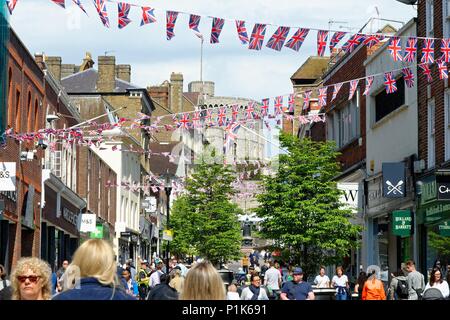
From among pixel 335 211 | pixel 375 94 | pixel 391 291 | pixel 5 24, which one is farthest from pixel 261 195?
pixel 391 291

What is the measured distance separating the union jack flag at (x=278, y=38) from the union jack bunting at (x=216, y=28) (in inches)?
46.1

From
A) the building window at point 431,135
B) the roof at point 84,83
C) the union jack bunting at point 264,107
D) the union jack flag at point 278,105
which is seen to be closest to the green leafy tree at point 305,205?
the building window at point 431,135

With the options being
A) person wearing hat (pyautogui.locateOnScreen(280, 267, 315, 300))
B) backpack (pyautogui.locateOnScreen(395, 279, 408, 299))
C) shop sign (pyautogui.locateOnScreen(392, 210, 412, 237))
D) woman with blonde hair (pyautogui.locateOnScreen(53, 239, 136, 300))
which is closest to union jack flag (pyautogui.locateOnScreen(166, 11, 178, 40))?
person wearing hat (pyautogui.locateOnScreen(280, 267, 315, 300))

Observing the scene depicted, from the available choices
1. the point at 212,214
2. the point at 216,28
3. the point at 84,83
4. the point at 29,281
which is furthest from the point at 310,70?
the point at 29,281

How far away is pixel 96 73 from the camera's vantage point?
3103 inches

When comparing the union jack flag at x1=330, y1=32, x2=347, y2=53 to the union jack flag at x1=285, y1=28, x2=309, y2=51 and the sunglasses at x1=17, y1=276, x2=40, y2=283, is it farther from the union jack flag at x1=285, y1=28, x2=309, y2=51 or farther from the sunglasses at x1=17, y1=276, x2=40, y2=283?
the sunglasses at x1=17, y1=276, x2=40, y2=283

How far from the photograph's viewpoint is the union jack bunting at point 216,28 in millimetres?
20062

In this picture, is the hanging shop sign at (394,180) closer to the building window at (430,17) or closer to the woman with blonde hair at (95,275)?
the building window at (430,17)

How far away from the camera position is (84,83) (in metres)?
76.8

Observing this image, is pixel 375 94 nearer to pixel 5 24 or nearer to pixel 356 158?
pixel 356 158

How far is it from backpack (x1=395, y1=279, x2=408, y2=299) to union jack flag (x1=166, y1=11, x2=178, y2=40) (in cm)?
792

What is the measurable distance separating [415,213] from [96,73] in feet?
158

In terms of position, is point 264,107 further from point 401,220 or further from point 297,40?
point 401,220

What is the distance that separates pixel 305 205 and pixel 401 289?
48.9ft
